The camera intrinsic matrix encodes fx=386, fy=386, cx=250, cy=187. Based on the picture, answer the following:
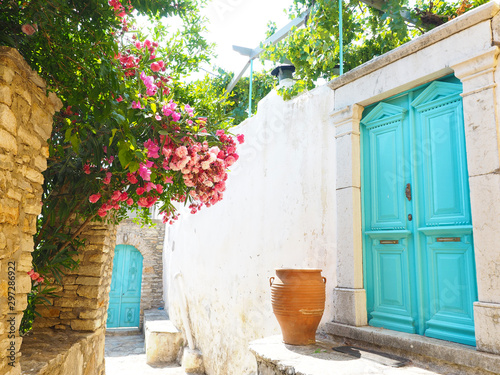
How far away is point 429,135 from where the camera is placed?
320cm

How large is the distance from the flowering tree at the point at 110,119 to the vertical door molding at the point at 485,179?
177 cm

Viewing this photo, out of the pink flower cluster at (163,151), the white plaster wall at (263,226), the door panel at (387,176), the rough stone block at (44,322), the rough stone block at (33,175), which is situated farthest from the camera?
the white plaster wall at (263,226)

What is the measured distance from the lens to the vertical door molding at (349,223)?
3.51 metres

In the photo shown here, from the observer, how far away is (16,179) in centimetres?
207

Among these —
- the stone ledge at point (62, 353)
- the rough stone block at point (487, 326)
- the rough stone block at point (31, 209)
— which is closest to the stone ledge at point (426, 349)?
the rough stone block at point (487, 326)

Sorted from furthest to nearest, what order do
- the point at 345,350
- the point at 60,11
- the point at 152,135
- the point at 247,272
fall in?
the point at 247,272
the point at 345,350
the point at 152,135
the point at 60,11

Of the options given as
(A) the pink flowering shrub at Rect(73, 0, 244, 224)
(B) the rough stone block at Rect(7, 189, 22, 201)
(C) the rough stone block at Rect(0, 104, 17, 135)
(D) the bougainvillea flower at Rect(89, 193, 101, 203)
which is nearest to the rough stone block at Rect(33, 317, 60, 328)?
(A) the pink flowering shrub at Rect(73, 0, 244, 224)

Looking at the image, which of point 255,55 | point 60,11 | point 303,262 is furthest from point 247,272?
point 60,11

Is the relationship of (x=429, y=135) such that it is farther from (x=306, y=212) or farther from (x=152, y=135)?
(x=152, y=135)

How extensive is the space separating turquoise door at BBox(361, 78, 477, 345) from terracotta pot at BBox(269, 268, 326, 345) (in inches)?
22.0

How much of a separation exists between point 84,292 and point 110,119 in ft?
8.72

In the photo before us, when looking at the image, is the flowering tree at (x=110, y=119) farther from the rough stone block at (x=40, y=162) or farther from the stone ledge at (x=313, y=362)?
the stone ledge at (x=313, y=362)

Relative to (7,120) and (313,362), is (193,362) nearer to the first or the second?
(313,362)

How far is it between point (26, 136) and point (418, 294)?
304 centimetres
